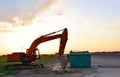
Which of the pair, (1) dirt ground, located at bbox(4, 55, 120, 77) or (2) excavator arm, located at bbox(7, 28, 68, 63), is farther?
(2) excavator arm, located at bbox(7, 28, 68, 63)

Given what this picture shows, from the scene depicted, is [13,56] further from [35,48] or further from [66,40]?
[66,40]

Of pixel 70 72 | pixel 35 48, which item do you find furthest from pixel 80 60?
pixel 70 72

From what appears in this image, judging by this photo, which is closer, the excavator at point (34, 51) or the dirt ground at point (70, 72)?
the dirt ground at point (70, 72)

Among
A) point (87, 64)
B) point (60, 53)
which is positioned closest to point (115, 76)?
point (60, 53)

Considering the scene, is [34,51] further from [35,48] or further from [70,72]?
[70,72]

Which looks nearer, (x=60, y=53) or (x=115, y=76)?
(x=115, y=76)

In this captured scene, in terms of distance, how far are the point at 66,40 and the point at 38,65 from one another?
421cm

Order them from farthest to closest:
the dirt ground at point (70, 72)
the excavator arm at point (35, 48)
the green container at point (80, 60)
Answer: the green container at point (80, 60)
the excavator arm at point (35, 48)
the dirt ground at point (70, 72)

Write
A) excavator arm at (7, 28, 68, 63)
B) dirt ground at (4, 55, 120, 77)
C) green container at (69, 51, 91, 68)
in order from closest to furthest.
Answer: dirt ground at (4, 55, 120, 77) < excavator arm at (7, 28, 68, 63) < green container at (69, 51, 91, 68)

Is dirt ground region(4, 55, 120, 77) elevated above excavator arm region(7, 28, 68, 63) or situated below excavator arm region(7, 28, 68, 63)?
below

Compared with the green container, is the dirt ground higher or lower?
lower

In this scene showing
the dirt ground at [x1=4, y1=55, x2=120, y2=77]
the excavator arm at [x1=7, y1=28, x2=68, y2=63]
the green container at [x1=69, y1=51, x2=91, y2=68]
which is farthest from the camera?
the green container at [x1=69, y1=51, x2=91, y2=68]

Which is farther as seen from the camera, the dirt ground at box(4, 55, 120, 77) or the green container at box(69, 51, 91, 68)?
the green container at box(69, 51, 91, 68)

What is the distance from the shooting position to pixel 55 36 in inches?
1292
